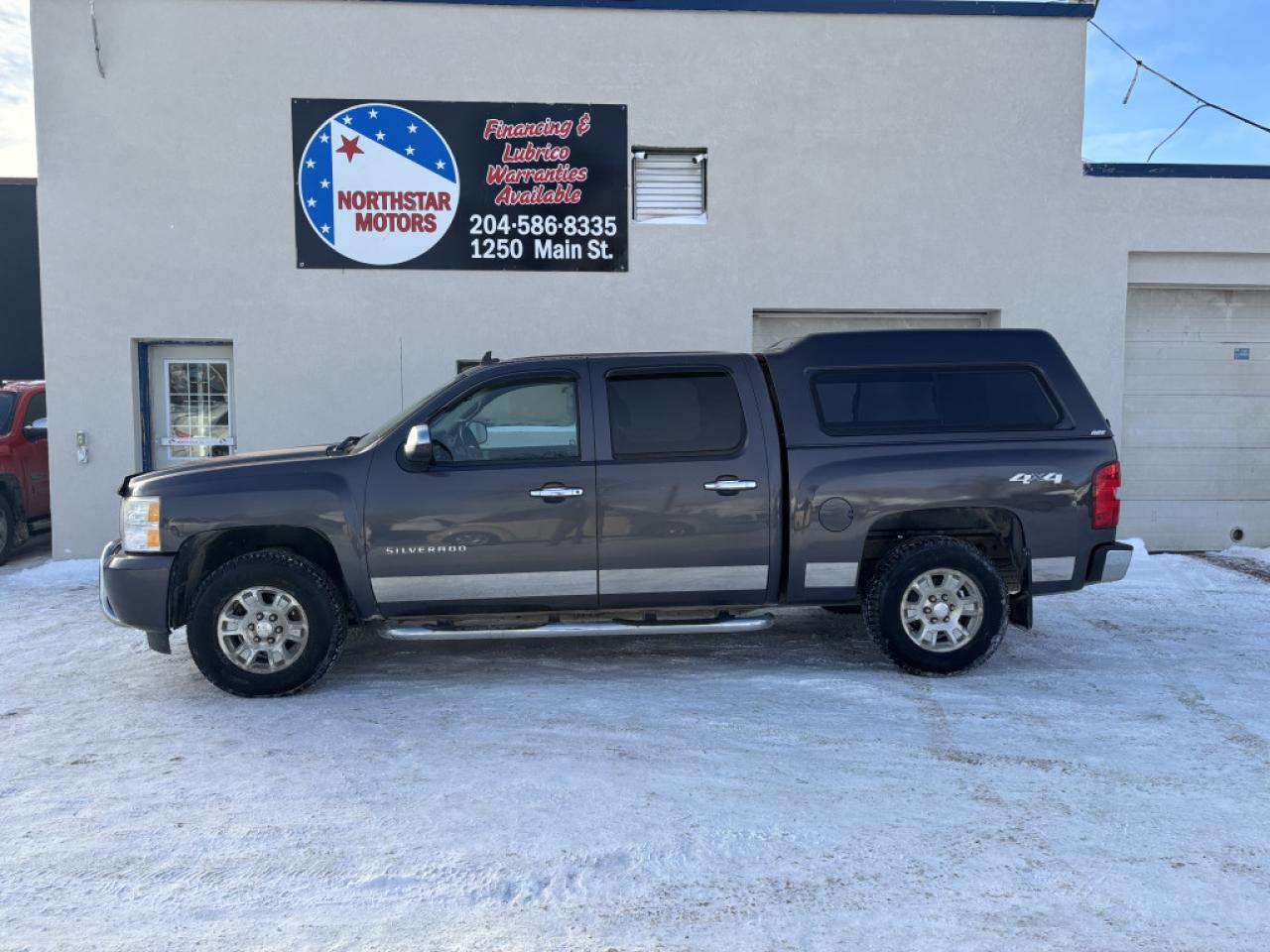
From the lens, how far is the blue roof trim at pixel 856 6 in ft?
30.5

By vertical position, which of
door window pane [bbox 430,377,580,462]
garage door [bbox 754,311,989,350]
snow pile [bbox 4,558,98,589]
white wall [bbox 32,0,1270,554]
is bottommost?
→ snow pile [bbox 4,558,98,589]

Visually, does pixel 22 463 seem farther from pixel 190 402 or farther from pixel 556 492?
pixel 556 492

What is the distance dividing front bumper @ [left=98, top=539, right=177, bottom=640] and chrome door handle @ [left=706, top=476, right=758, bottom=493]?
10.2 ft

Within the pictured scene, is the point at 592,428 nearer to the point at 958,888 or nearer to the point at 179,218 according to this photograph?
the point at 958,888

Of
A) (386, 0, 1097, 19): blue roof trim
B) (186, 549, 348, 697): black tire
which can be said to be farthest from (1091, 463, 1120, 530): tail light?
(386, 0, 1097, 19): blue roof trim

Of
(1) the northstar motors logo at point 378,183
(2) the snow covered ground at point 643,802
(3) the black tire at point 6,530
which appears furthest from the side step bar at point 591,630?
(3) the black tire at point 6,530

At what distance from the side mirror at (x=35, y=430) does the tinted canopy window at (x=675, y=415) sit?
748cm

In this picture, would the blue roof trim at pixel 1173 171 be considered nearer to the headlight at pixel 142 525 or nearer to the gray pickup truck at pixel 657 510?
the gray pickup truck at pixel 657 510

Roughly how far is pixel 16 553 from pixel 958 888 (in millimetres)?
10593

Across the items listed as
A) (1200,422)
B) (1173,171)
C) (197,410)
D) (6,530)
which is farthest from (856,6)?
(6,530)

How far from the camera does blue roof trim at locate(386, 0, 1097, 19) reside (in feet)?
30.5

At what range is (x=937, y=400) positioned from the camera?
5.81 metres

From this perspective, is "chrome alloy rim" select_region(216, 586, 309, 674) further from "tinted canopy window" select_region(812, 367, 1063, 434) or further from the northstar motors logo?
the northstar motors logo

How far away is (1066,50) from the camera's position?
9.65 m
